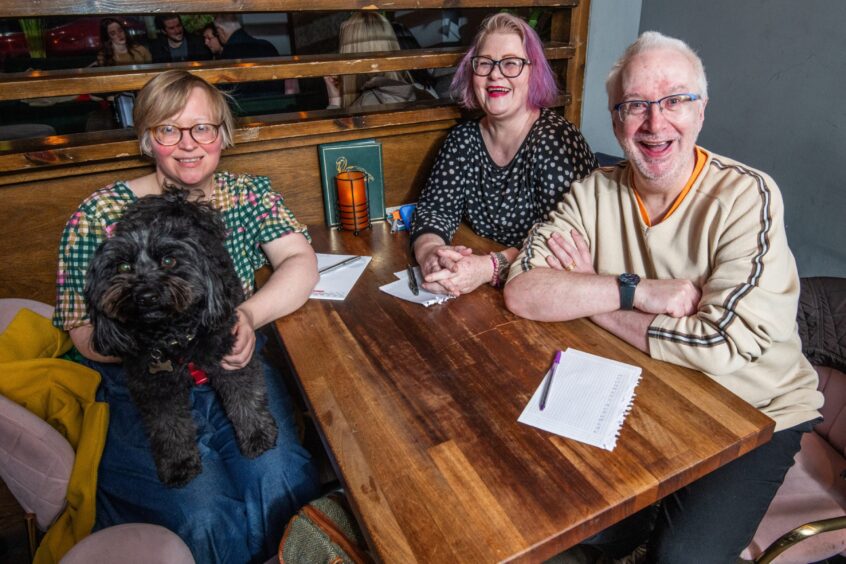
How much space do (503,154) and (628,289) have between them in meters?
0.94

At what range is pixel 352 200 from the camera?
2.19 metres

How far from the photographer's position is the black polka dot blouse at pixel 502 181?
79.2 inches

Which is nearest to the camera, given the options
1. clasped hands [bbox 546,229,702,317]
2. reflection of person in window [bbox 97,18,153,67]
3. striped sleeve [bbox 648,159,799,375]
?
striped sleeve [bbox 648,159,799,375]

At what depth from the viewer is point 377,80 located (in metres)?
3.20

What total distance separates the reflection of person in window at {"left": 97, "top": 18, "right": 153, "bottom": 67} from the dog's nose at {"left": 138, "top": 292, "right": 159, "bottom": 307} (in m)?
4.64

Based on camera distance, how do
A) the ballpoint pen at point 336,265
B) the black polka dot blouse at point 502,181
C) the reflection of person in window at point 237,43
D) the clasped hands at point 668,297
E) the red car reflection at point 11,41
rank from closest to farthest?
1. the clasped hands at point 668,297
2. the ballpoint pen at point 336,265
3. the black polka dot blouse at point 502,181
4. the red car reflection at point 11,41
5. the reflection of person in window at point 237,43

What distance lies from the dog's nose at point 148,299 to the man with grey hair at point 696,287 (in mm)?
932

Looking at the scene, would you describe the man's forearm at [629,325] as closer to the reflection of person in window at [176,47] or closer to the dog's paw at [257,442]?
the dog's paw at [257,442]

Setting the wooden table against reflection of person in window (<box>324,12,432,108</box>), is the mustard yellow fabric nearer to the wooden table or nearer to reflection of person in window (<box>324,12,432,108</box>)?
the wooden table

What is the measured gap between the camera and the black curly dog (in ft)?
4.13

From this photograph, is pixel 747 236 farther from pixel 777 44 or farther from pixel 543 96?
pixel 777 44

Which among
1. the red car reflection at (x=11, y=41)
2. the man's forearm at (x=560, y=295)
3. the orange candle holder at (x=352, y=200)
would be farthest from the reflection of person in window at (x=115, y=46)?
the man's forearm at (x=560, y=295)

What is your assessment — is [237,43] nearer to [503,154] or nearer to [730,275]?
[503,154]

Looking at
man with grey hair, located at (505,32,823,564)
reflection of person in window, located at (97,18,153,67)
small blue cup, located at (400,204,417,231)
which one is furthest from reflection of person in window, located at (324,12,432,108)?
reflection of person in window, located at (97,18,153,67)
